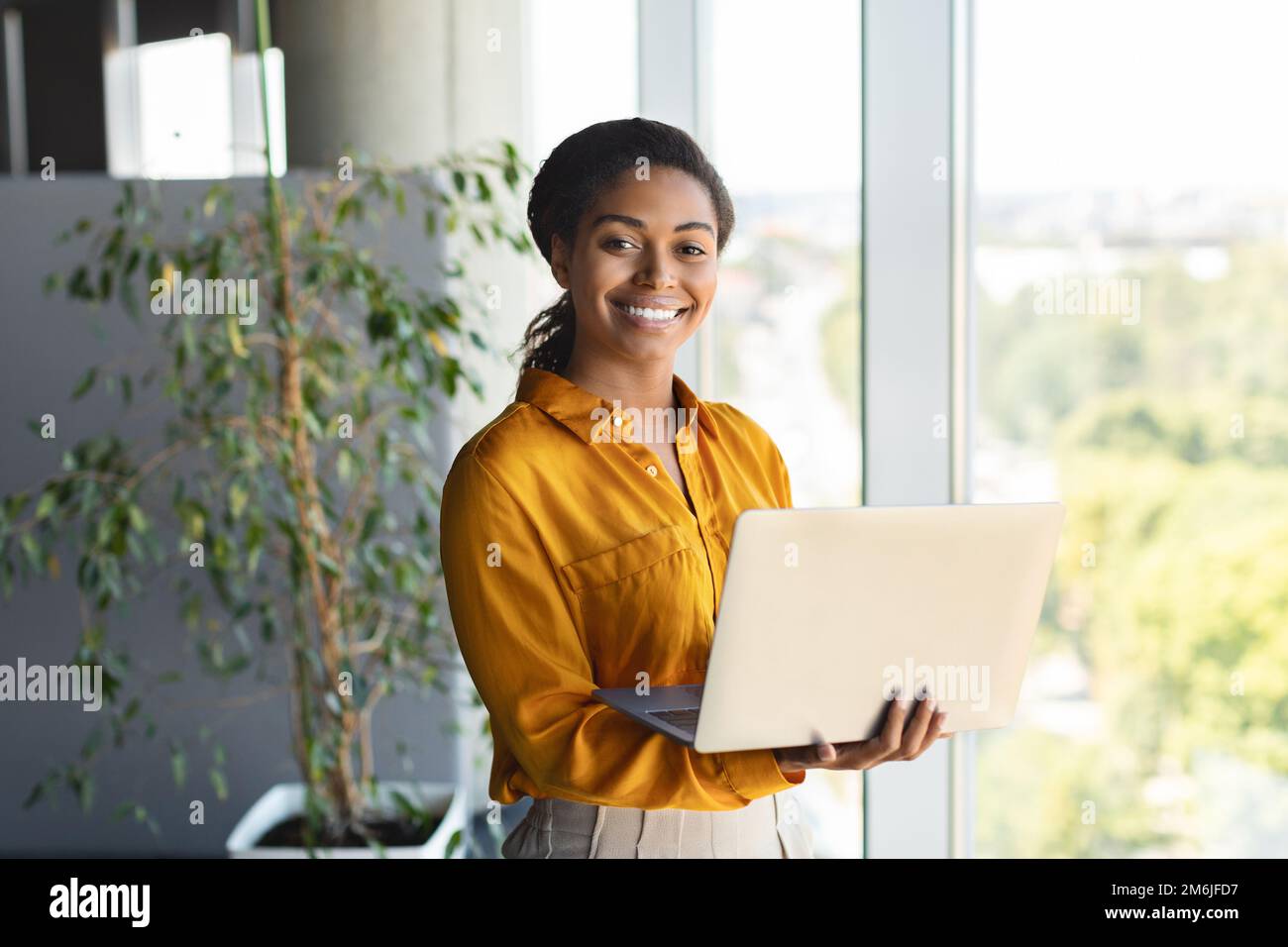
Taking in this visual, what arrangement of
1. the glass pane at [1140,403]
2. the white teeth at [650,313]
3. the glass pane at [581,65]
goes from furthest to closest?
the glass pane at [581,65], the glass pane at [1140,403], the white teeth at [650,313]

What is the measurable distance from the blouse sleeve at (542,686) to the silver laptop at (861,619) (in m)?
0.04

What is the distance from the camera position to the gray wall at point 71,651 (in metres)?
2.93

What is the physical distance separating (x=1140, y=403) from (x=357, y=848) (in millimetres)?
1886

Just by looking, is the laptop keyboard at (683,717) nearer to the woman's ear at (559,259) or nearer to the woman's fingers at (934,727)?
the woman's fingers at (934,727)

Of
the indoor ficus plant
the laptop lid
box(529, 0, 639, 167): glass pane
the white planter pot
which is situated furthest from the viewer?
box(529, 0, 639, 167): glass pane

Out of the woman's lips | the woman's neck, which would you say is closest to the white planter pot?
the woman's neck

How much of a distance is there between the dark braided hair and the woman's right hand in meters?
0.60

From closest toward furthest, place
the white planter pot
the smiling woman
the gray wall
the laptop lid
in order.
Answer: the laptop lid → the smiling woman → the white planter pot → the gray wall

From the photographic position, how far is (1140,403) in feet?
7.91

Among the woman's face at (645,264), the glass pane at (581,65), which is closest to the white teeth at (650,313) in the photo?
the woman's face at (645,264)

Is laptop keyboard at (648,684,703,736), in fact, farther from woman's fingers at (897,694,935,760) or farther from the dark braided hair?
the dark braided hair

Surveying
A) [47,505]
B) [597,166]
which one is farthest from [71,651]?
[597,166]

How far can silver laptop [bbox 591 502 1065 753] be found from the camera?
1.11 m
